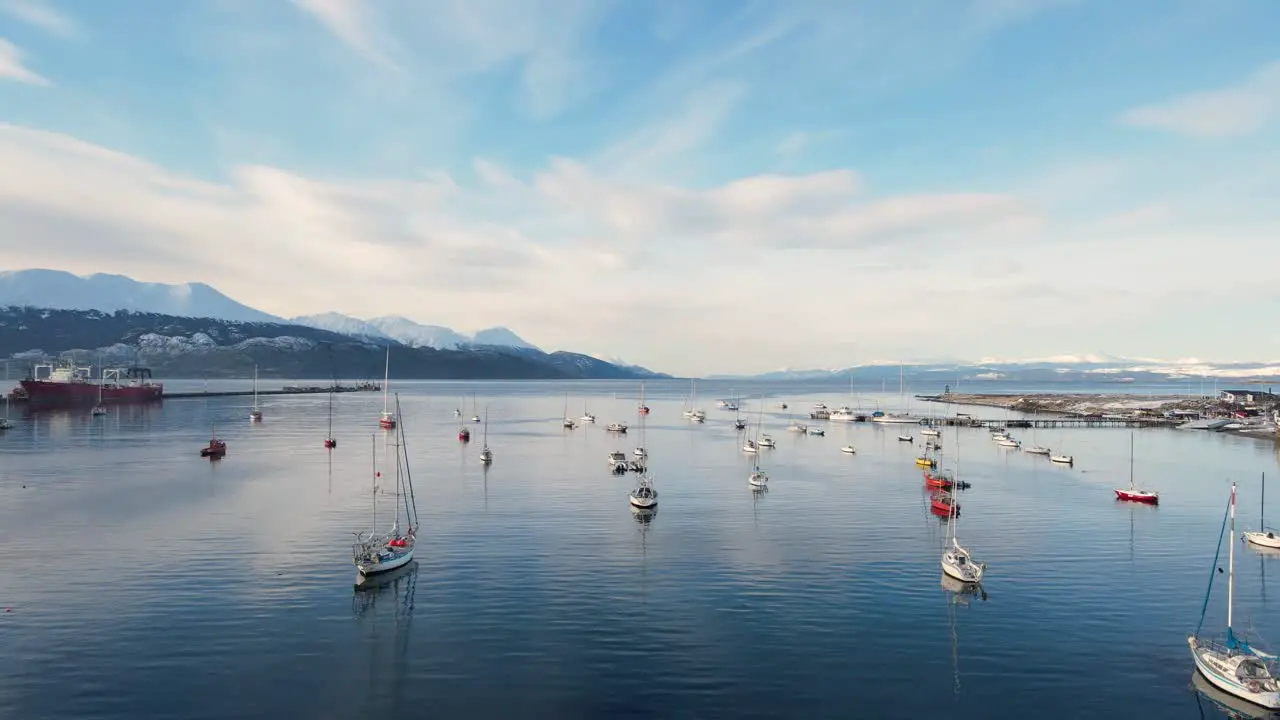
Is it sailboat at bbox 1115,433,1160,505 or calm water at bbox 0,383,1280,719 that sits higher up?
sailboat at bbox 1115,433,1160,505

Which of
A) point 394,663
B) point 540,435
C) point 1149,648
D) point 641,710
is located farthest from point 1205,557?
point 540,435

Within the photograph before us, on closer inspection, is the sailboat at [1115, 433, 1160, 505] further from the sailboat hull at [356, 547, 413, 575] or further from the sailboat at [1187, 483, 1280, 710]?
the sailboat hull at [356, 547, 413, 575]

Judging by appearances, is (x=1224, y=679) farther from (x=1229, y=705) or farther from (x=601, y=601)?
(x=601, y=601)

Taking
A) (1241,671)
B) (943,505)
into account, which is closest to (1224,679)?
(1241,671)

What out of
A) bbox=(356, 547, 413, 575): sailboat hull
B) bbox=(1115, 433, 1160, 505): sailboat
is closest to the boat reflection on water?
bbox=(356, 547, 413, 575): sailboat hull

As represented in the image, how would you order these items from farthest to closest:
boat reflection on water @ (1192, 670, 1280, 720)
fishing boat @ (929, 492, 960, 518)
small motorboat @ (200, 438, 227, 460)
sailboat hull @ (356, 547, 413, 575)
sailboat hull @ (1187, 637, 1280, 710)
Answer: small motorboat @ (200, 438, 227, 460) → fishing boat @ (929, 492, 960, 518) → sailboat hull @ (356, 547, 413, 575) → sailboat hull @ (1187, 637, 1280, 710) → boat reflection on water @ (1192, 670, 1280, 720)

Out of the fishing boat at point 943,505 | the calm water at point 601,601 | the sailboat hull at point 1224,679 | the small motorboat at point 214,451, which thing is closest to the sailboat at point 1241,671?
the sailboat hull at point 1224,679

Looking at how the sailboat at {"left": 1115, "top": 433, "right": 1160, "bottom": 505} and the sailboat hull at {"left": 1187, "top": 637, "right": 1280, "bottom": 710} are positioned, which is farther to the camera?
the sailboat at {"left": 1115, "top": 433, "right": 1160, "bottom": 505}
